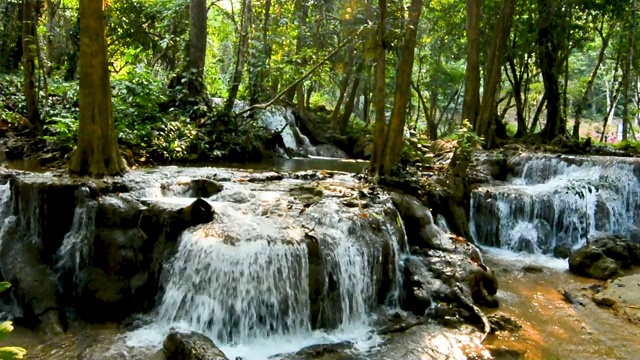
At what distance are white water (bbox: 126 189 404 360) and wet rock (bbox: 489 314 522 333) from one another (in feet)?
5.19

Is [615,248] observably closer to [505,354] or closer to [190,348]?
[505,354]

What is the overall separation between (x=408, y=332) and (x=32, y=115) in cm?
1022

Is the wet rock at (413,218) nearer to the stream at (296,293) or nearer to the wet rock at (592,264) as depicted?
the stream at (296,293)

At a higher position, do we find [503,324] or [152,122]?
[152,122]

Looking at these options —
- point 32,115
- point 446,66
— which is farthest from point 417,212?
point 446,66

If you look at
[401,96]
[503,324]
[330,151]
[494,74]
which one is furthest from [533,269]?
[330,151]

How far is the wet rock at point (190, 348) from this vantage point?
16.0 ft

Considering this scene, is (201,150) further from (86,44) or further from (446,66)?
(446,66)

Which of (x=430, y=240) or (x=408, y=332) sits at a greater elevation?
(x=430, y=240)

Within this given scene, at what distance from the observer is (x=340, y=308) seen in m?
6.59

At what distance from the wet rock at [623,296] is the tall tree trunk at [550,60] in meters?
10.4

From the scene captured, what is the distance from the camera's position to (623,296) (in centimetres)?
748

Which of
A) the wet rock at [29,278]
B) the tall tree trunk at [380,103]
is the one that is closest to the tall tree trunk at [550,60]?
the tall tree trunk at [380,103]

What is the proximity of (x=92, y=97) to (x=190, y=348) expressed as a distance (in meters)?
4.61
